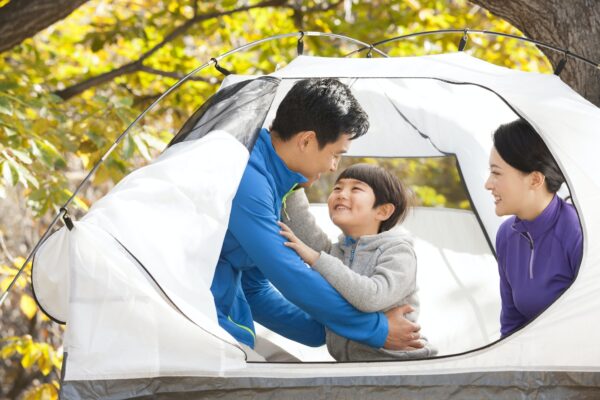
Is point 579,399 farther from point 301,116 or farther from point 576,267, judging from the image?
point 301,116

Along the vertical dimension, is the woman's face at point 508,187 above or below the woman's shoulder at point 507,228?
above

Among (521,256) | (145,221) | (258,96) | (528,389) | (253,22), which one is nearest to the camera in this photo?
(145,221)

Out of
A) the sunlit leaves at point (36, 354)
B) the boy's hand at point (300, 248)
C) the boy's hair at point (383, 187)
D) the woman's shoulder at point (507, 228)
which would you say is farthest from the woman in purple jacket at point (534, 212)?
the sunlit leaves at point (36, 354)

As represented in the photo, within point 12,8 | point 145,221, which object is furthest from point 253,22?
point 145,221

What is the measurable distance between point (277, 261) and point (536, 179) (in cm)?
70

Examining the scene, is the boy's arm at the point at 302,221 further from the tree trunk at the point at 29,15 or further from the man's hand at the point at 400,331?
the tree trunk at the point at 29,15

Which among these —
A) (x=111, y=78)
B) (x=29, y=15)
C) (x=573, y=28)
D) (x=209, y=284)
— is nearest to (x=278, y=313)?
(x=209, y=284)

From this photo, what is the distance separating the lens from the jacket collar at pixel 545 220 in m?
2.00

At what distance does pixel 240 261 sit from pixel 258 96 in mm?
366

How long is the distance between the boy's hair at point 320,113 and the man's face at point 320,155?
0.01 meters

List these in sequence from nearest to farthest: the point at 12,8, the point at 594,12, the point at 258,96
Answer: the point at 258,96 → the point at 594,12 → the point at 12,8

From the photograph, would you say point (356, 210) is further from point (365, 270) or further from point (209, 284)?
point (209, 284)

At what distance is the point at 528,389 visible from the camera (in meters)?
1.66

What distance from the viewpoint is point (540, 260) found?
2.01m
